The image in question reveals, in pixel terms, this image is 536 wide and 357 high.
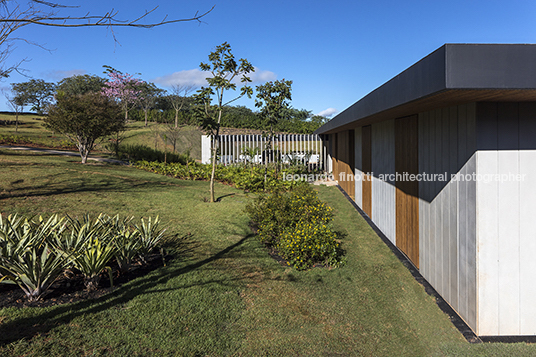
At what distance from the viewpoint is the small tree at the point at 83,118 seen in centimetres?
1469

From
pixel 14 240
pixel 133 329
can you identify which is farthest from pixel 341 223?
pixel 14 240

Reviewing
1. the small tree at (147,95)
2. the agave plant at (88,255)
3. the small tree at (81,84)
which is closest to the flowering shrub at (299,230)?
the agave plant at (88,255)

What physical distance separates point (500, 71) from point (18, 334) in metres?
4.79

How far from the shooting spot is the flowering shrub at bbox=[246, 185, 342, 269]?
5.32 metres

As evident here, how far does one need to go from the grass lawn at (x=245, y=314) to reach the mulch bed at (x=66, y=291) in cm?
16

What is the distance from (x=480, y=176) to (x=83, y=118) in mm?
15669

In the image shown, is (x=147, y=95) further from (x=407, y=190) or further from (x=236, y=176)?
(x=407, y=190)

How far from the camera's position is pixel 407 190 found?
19.5 ft

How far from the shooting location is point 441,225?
4.44m

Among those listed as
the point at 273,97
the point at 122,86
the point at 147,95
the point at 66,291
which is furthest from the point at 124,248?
the point at 147,95

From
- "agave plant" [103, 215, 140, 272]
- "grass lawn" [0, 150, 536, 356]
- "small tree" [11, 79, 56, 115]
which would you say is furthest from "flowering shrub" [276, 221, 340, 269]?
"small tree" [11, 79, 56, 115]

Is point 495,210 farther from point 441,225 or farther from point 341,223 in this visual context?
point 341,223

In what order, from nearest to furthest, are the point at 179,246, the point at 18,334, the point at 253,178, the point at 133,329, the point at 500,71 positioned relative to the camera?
the point at 500,71 < the point at 18,334 < the point at 133,329 < the point at 179,246 < the point at 253,178

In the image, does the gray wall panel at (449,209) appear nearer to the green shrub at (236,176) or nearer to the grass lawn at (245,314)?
the grass lawn at (245,314)
